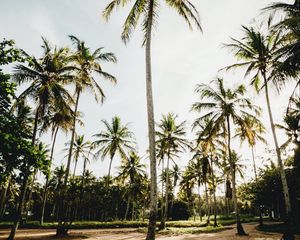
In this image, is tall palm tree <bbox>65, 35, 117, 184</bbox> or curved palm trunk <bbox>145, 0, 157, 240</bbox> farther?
tall palm tree <bbox>65, 35, 117, 184</bbox>

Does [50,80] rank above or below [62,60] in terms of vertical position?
below

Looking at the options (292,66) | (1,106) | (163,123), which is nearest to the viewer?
(1,106)

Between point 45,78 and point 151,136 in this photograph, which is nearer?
point 151,136

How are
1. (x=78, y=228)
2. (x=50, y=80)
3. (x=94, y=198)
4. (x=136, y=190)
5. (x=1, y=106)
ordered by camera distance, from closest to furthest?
(x=1, y=106) < (x=50, y=80) < (x=78, y=228) < (x=136, y=190) < (x=94, y=198)

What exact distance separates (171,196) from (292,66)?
143 feet

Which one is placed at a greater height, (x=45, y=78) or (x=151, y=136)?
(x=45, y=78)

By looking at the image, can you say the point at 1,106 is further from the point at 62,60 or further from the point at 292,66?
the point at 292,66

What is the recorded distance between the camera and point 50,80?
16.2m

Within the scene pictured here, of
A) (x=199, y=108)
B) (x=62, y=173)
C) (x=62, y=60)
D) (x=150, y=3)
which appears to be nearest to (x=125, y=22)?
(x=150, y=3)

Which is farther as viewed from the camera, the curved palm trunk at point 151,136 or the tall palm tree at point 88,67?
the tall palm tree at point 88,67

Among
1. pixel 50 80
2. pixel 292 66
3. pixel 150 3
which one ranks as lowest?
pixel 292 66

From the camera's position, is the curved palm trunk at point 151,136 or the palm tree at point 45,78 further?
the palm tree at point 45,78

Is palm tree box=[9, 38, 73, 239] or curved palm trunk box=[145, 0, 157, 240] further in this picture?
palm tree box=[9, 38, 73, 239]

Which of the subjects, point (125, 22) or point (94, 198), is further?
point (94, 198)
